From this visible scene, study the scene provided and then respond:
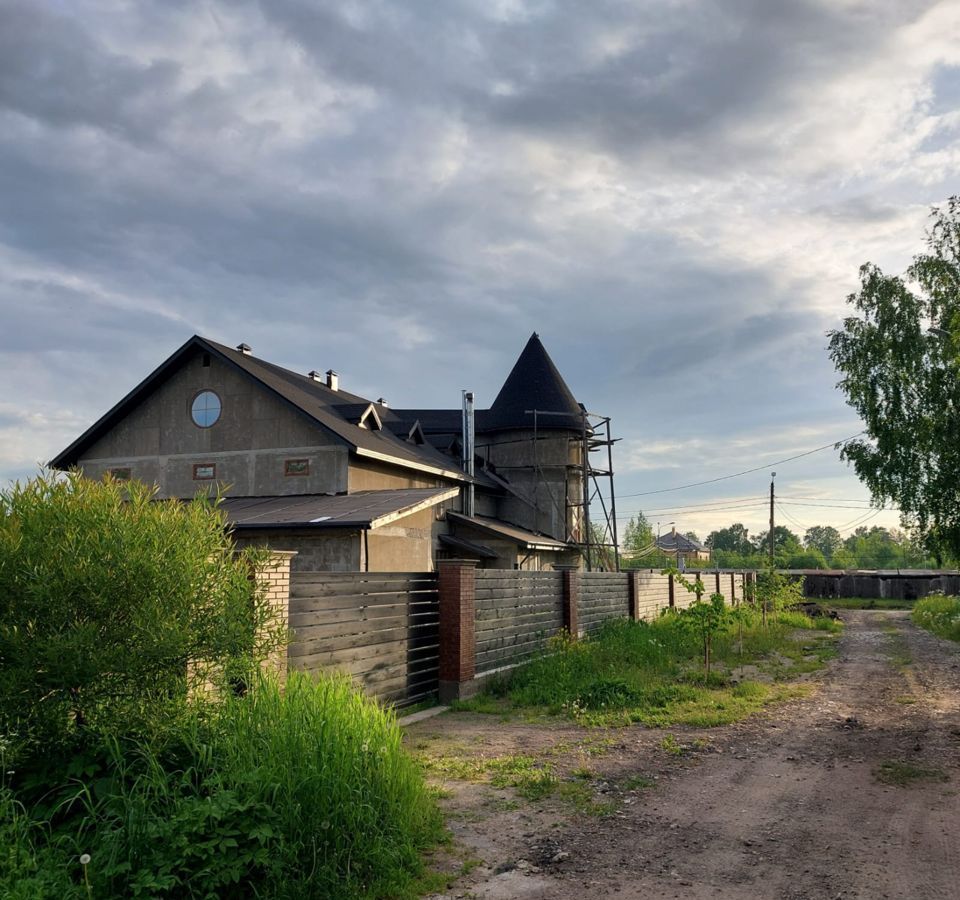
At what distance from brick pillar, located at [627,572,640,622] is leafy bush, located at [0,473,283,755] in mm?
17821

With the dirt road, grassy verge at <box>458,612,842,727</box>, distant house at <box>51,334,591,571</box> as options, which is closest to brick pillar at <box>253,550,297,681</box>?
the dirt road

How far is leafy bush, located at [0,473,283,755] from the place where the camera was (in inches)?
187

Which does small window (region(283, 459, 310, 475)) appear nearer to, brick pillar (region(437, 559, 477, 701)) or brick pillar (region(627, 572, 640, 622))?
brick pillar (region(627, 572, 640, 622))

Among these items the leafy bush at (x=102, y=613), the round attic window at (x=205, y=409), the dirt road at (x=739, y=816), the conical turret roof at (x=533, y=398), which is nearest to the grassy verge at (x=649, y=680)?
A: the dirt road at (x=739, y=816)

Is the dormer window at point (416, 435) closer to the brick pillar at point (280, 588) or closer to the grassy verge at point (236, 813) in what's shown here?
the brick pillar at point (280, 588)

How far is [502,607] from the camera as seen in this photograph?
1328 cm

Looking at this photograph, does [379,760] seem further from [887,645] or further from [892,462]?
[892,462]

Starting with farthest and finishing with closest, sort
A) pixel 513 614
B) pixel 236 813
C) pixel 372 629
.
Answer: pixel 513 614
pixel 372 629
pixel 236 813

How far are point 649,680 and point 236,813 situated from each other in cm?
930

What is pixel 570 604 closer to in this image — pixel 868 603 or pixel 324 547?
pixel 324 547

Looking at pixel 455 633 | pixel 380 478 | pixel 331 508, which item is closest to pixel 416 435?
pixel 380 478

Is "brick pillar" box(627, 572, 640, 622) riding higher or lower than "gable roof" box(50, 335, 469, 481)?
lower

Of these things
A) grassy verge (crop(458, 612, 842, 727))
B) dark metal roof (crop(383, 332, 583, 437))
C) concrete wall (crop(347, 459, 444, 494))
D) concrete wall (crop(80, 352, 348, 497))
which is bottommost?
grassy verge (crop(458, 612, 842, 727))

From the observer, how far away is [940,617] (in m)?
30.2
